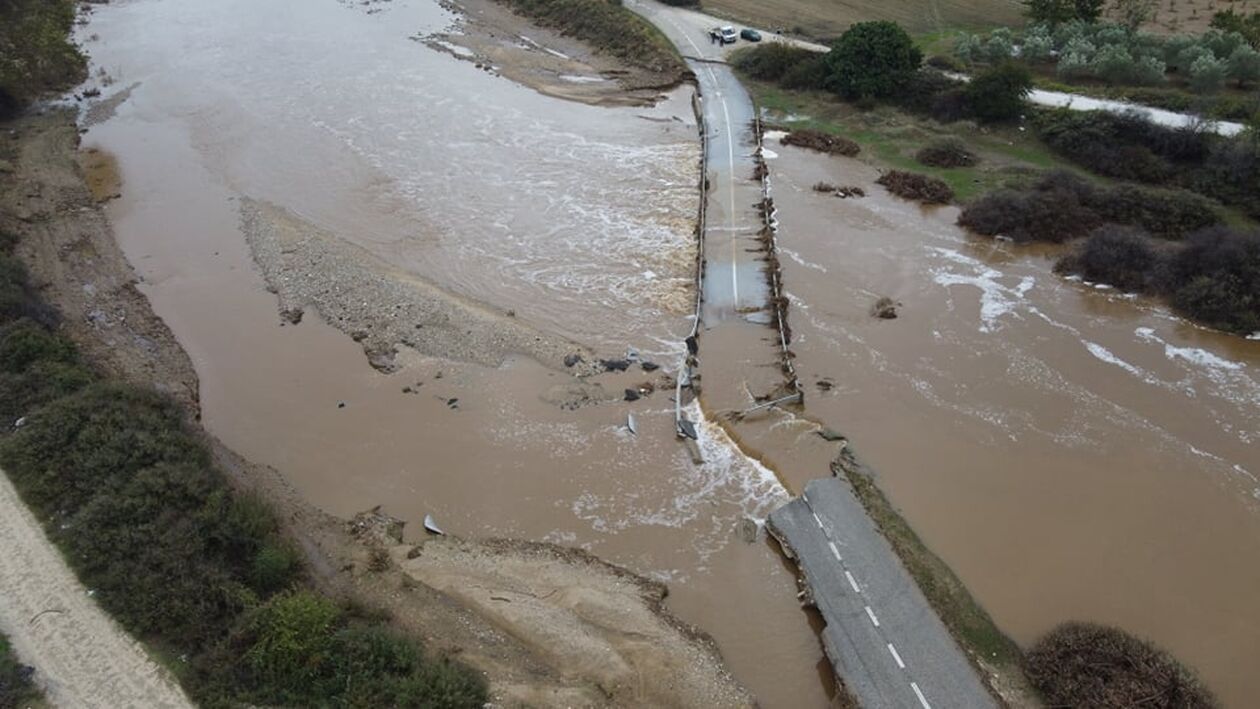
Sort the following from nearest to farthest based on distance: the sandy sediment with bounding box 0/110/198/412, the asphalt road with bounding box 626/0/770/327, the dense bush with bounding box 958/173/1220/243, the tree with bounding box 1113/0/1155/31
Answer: the sandy sediment with bounding box 0/110/198/412
the asphalt road with bounding box 626/0/770/327
the dense bush with bounding box 958/173/1220/243
the tree with bounding box 1113/0/1155/31

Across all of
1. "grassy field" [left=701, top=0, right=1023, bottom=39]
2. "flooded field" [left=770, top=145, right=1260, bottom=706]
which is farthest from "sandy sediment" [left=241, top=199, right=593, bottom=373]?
"grassy field" [left=701, top=0, right=1023, bottom=39]

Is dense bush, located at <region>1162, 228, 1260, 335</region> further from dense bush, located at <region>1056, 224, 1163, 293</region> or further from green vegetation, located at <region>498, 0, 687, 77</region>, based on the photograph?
green vegetation, located at <region>498, 0, 687, 77</region>

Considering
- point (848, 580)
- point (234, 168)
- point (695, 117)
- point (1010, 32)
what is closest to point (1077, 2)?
point (1010, 32)

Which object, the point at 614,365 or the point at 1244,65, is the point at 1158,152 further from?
the point at 614,365

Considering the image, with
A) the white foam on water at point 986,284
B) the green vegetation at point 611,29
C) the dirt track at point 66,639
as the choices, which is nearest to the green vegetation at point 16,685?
the dirt track at point 66,639

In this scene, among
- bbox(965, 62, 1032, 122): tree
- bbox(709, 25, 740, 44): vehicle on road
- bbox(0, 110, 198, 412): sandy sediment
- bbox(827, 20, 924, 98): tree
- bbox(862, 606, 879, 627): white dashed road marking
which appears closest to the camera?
bbox(862, 606, 879, 627): white dashed road marking

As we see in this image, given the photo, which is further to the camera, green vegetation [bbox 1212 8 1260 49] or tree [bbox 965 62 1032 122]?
green vegetation [bbox 1212 8 1260 49]

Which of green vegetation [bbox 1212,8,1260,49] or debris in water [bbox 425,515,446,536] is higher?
green vegetation [bbox 1212,8,1260,49]
